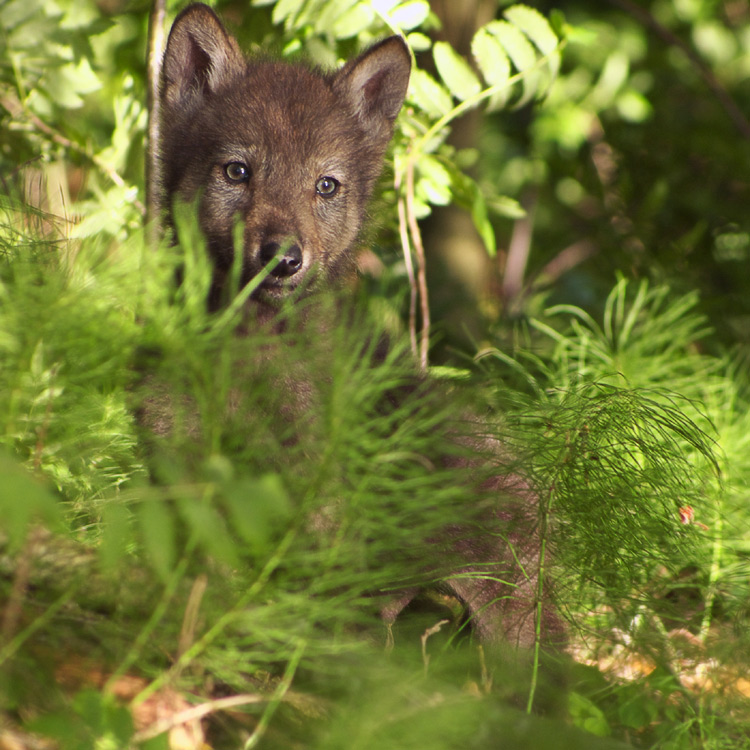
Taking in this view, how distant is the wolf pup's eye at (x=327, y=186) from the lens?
3030mm

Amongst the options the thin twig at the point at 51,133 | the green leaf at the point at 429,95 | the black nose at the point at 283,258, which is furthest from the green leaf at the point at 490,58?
the thin twig at the point at 51,133

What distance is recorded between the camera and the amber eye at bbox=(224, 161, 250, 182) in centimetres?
288

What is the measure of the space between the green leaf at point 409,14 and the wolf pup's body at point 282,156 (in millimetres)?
130

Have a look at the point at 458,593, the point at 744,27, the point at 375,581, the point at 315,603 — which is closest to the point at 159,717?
the point at 315,603

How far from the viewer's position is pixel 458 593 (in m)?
2.48

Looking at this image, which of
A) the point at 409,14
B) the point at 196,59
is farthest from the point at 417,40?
the point at 196,59

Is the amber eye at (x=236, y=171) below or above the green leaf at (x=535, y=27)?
below

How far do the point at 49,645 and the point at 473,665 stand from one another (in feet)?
3.37

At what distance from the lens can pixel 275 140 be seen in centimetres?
290

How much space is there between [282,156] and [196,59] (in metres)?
0.62

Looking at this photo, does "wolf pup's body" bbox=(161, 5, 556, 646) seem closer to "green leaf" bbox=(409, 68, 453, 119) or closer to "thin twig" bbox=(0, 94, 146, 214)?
"green leaf" bbox=(409, 68, 453, 119)

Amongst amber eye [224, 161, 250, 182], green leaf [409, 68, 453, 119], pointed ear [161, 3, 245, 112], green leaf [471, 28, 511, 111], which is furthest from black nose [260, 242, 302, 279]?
green leaf [471, 28, 511, 111]

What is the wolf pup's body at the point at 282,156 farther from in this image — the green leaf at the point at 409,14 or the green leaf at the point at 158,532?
the green leaf at the point at 158,532

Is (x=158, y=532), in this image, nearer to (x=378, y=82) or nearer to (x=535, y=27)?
(x=378, y=82)
